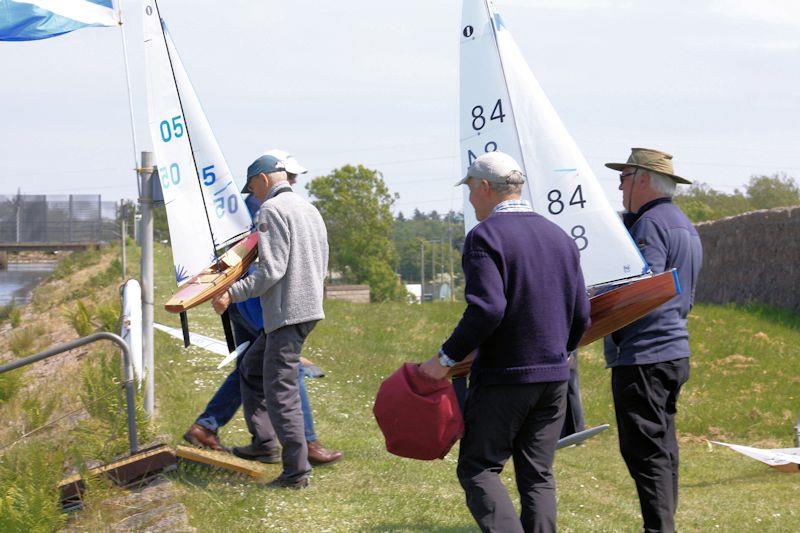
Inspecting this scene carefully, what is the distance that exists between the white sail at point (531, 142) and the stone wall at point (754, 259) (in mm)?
10324

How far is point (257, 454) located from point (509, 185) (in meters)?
3.03

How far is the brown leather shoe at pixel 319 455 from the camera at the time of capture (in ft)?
23.1

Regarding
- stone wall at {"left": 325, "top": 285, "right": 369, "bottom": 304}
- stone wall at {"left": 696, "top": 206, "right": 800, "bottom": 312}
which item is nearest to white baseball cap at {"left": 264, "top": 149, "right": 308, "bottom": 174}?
stone wall at {"left": 696, "top": 206, "right": 800, "bottom": 312}

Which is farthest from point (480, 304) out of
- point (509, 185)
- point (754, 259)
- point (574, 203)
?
point (754, 259)

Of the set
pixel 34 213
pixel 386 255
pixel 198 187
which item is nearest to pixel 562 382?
pixel 198 187

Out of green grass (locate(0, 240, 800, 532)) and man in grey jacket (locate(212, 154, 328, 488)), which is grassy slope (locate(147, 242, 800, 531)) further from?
man in grey jacket (locate(212, 154, 328, 488))

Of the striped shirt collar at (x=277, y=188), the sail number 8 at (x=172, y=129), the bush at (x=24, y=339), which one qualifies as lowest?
the bush at (x=24, y=339)

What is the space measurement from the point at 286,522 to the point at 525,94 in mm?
3241

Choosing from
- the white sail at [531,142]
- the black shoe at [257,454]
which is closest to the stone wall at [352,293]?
the white sail at [531,142]

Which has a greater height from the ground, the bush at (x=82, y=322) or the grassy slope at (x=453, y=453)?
the bush at (x=82, y=322)

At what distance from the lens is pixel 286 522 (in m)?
5.80

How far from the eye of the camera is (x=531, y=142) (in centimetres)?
702

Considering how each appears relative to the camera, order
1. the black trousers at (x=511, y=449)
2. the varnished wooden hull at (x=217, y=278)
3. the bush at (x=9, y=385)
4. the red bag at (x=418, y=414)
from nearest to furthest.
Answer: the black trousers at (x=511, y=449) < the red bag at (x=418, y=414) < the varnished wooden hull at (x=217, y=278) < the bush at (x=9, y=385)

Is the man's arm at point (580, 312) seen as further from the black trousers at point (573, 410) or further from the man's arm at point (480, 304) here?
the black trousers at point (573, 410)
